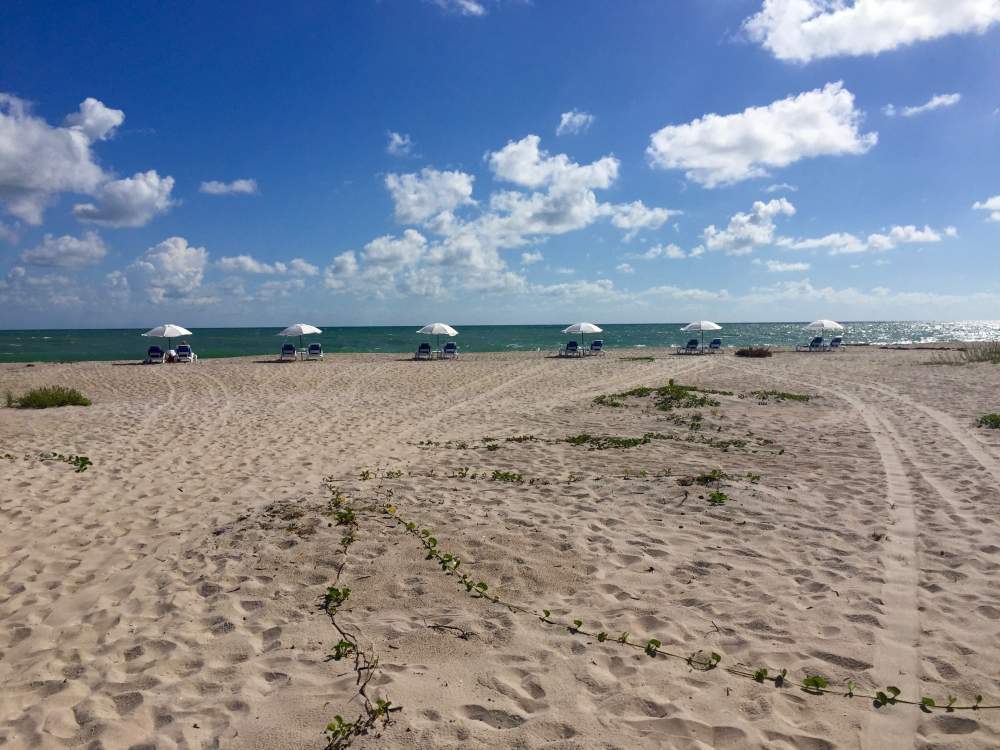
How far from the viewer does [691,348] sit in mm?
34438

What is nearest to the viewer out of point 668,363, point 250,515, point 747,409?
point 250,515

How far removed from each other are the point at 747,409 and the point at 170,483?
10392mm

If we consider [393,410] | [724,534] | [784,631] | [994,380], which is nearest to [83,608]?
[784,631]

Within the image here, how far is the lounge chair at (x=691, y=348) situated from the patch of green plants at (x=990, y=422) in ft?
81.3

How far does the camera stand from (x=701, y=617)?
148 inches

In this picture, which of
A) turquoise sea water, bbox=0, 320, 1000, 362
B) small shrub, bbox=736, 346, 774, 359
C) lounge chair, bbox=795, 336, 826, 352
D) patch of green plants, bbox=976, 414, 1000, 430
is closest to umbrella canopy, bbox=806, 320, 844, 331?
lounge chair, bbox=795, 336, 826, 352

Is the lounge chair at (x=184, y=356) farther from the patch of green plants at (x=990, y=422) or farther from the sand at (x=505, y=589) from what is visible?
the patch of green plants at (x=990, y=422)

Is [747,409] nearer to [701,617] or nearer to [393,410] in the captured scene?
[393,410]

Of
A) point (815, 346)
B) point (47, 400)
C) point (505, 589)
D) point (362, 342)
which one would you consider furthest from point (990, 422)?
point (362, 342)

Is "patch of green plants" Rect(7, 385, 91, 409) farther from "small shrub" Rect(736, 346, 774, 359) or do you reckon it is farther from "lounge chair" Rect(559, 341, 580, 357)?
"small shrub" Rect(736, 346, 774, 359)

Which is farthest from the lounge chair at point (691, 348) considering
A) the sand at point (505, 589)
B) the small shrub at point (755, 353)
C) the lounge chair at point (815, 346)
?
the sand at point (505, 589)

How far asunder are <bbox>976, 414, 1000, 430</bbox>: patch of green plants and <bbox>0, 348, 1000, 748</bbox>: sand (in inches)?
17.7

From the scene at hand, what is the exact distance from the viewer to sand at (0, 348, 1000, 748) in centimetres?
288

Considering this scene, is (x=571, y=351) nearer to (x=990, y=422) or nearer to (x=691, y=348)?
(x=691, y=348)
